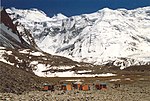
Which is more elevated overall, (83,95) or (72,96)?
(83,95)

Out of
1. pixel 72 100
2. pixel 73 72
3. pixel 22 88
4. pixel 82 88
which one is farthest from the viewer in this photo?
pixel 73 72

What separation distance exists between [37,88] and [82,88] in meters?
9.84

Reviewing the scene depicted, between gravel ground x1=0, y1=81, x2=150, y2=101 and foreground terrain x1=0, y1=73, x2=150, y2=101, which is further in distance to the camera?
foreground terrain x1=0, y1=73, x2=150, y2=101

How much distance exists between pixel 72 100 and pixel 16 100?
7971 millimetres

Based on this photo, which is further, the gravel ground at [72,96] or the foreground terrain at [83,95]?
the foreground terrain at [83,95]

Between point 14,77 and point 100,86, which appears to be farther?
point 100,86

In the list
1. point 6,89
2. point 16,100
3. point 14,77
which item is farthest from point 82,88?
point 16,100

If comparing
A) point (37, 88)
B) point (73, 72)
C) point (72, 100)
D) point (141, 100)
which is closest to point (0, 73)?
point (37, 88)

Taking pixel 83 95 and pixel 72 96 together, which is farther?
pixel 83 95

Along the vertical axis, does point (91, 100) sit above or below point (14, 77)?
below

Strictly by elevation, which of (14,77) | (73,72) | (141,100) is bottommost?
(141,100)

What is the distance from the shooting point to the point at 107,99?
46.9 metres

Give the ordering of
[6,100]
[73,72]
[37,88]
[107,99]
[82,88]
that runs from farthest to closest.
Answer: [73,72], [82,88], [37,88], [107,99], [6,100]

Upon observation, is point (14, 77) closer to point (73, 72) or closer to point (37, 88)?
point (37, 88)
